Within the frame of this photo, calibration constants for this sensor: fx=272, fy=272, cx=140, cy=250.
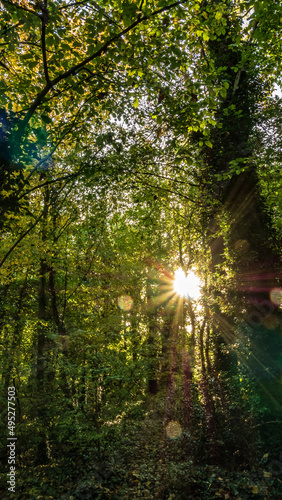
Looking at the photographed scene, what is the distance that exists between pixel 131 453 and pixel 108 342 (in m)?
3.36

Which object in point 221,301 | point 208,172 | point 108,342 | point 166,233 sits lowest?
point 108,342

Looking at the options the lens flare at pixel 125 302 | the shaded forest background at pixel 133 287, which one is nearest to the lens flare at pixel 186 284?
the shaded forest background at pixel 133 287

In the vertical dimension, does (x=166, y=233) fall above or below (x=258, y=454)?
above

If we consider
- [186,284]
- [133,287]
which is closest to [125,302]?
[133,287]

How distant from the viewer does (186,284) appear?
15180 mm

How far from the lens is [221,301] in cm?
869

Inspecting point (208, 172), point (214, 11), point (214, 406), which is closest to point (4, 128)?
point (214, 11)

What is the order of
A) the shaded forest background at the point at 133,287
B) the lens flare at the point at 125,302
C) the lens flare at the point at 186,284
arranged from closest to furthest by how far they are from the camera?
1. the shaded forest background at the point at 133,287
2. the lens flare at the point at 125,302
3. the lens flare at the point at 186,284

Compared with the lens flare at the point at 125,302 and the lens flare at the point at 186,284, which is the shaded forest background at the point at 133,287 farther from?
the lens flare at the point at 186,284

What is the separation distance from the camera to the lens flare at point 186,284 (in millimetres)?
14750

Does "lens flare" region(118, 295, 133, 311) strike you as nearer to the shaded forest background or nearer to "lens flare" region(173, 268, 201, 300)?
the shaded forest background

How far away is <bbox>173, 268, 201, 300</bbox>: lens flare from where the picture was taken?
14.8m

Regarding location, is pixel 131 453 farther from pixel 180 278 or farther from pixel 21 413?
pixel 180 278

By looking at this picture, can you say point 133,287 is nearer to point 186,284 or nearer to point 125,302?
point 125,302
